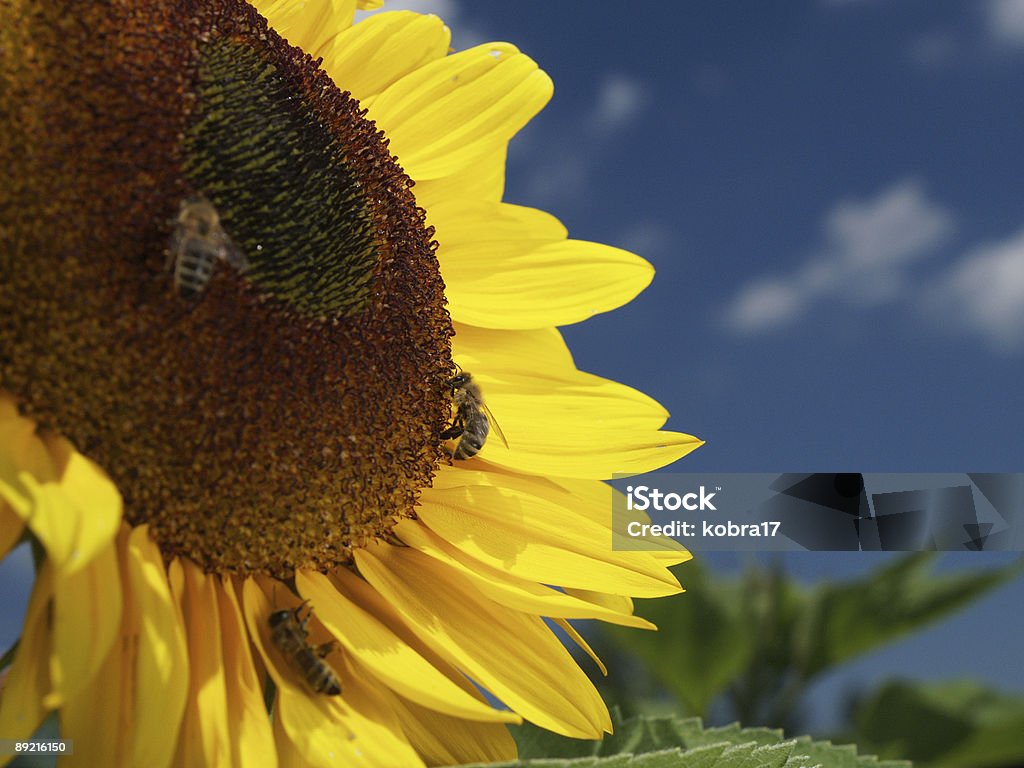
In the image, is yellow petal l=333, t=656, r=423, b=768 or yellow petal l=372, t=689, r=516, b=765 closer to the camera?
yellow petal l=333, t=656, r=423, b=768

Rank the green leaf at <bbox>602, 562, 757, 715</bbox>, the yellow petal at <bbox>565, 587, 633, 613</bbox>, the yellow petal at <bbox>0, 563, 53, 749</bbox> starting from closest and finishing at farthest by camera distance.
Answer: the yellow petal at <bbox>0, 563, 53, 749</bbox> → the yellow petal at <bbox>565, 587, 633, 613</bbox> → the green leaf at <bbox>602, 562, 757, 715</bbox>

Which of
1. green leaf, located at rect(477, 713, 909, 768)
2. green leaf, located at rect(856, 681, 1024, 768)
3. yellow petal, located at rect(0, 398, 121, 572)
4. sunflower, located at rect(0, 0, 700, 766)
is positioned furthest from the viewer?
green leaf, located at rect(856, 681, 1024, 768)

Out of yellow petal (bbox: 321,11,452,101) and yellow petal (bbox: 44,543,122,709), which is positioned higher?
yellow petal (bbox: 321,11,452,101)

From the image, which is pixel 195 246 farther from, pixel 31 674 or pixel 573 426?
pixel 573 426

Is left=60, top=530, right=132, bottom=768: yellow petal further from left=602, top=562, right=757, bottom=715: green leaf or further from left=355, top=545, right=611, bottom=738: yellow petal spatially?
left=602, top=562, right=757, bottom=715: green leaf

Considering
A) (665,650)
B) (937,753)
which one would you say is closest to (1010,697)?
(937,753)

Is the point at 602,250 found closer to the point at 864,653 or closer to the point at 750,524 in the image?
the point at 750,524

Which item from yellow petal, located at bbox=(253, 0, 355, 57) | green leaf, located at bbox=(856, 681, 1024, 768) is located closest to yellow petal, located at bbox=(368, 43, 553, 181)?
yellow petal, located at bbox=(253, 0, 355, 57)
